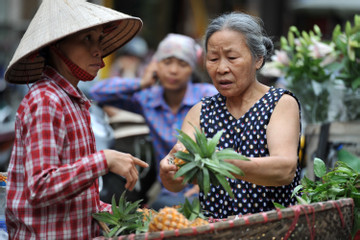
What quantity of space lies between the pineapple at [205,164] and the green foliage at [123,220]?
0.32 m

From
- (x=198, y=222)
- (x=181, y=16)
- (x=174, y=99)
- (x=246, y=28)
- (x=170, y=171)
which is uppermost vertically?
(x=181, y=16)

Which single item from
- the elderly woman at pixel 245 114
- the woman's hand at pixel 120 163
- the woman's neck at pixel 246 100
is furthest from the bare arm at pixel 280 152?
the woman's hand at pixel 120 163

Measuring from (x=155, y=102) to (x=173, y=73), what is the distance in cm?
30

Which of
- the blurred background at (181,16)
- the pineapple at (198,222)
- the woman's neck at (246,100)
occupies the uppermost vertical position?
the blurred background at (181,16)

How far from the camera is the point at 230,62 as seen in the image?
2.91 metres

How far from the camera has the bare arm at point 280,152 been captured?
2.57 m

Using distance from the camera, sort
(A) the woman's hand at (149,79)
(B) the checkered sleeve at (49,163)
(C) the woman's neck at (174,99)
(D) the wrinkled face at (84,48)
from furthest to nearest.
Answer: (A) the woman's hand at (149,79), (C) the woman's neck at (174,99), (D) the wrinkled face at (84,48), (B) the checkered sleeve at (49,163)

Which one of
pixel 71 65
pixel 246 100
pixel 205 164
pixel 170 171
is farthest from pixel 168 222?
pixel 246 100

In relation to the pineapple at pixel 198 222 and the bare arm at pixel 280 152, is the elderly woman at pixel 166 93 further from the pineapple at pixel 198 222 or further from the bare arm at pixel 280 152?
Answer: the pineapple at pixel 198 222

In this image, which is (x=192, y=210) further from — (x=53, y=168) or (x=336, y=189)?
(x=336, y=189)

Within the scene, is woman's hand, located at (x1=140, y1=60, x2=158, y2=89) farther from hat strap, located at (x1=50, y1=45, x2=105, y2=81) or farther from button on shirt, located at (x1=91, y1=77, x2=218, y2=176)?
hat strap, located at (x1=50, y1=45, x2=105, y2=81)

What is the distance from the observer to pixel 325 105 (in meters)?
4.77

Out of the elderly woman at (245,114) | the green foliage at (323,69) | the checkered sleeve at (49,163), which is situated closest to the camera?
the checkered sleeve at (49,163)

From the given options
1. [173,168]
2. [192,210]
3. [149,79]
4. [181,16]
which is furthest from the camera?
[181,16]
